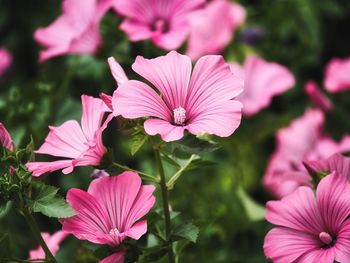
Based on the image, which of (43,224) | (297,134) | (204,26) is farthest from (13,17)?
(297,134)

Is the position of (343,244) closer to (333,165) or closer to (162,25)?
(333,165)

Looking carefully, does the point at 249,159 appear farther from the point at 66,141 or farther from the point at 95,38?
the point at 66,141

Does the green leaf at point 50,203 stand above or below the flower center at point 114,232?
above

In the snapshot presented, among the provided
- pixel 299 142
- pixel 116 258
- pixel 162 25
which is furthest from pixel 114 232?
pixel 299 142

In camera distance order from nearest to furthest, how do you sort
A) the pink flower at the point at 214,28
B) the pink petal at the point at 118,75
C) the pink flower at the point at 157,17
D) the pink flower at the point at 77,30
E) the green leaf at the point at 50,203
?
the green leaf at the point at 50,203 < the pink petal at the point at 118,75 < the pink flower at the point at 157,17 < the pink flower at the point at 77,30 < the pink flower at the point at 214,28

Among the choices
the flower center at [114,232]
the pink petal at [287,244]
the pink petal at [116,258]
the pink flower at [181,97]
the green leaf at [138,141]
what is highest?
the pink flower at [181,97]

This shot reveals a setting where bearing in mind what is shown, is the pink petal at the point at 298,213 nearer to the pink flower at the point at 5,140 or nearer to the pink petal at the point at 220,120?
the pink petal at the point at 220,120

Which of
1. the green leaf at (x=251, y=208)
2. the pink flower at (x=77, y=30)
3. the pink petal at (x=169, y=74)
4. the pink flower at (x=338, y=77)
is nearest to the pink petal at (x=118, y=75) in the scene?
the pink petal at (x=169, y=74)
